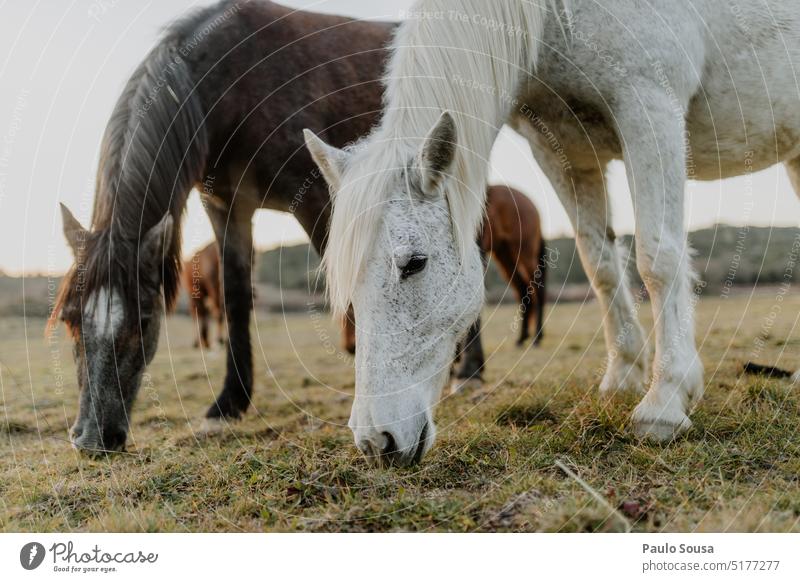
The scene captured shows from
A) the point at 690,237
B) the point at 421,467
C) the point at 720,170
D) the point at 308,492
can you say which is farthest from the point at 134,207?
the point at 720,170

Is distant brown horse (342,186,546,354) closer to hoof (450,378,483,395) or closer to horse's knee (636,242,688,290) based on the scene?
hoof (450,378,483,395)

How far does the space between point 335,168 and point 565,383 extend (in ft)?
7.94

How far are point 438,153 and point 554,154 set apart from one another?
159 cm

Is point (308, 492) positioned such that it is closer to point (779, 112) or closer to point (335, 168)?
point (335, 168)

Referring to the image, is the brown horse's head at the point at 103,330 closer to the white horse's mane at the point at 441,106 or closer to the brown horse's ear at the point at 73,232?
the brown horse's ear at the point at 73,232

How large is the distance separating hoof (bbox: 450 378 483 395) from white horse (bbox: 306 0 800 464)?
58.1 inches

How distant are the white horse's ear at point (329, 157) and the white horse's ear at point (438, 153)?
424 mm

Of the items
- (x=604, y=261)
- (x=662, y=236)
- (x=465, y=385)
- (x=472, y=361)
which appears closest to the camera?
(x=662, y=236)

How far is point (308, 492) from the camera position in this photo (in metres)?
2.88

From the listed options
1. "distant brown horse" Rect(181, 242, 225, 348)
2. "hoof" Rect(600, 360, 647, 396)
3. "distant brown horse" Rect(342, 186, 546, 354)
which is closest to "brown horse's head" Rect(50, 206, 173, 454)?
"hoof" Rect(600, 360, 647, 396)

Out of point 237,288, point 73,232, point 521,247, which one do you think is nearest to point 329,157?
point 73,232

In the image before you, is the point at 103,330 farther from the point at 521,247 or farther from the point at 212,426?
the point at 521,247

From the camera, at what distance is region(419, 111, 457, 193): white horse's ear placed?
2816mm

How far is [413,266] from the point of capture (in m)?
2.83
